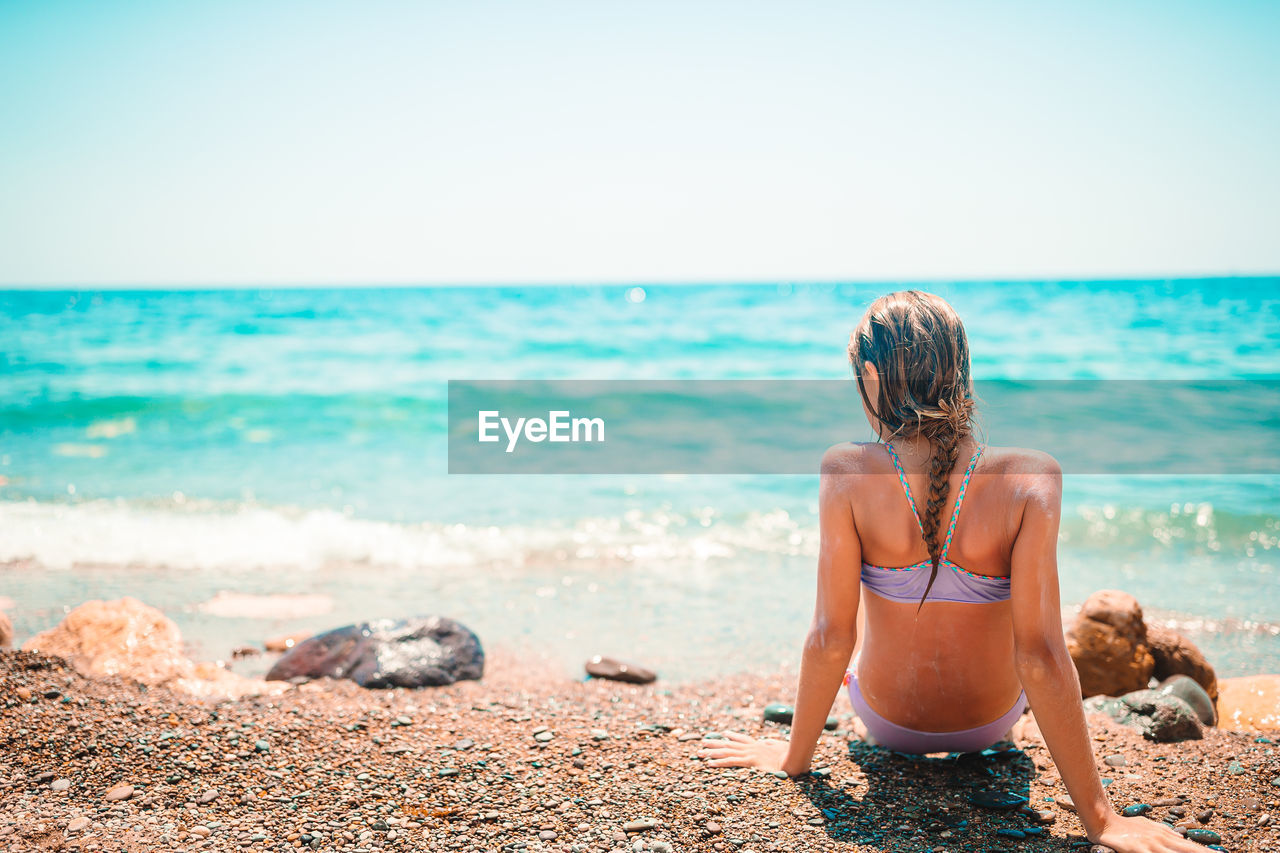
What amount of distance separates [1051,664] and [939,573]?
0.40 meters

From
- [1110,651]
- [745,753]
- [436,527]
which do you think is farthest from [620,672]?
[436,527]

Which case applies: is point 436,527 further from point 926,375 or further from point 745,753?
point 926,375

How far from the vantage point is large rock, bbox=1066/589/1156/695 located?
4027mm

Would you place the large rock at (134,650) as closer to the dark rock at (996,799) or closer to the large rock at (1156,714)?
the dark rock at (996,799)

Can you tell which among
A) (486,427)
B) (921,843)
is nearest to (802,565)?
(921,843)

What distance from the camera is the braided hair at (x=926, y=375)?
2.41 meters

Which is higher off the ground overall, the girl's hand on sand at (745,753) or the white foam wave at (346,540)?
the girl's hand on sand at (745,753)

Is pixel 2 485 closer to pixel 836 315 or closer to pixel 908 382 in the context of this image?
A: pixel 908 382

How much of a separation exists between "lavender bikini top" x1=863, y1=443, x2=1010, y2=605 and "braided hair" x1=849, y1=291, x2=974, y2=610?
2.0 inches

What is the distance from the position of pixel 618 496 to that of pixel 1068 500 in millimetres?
4419

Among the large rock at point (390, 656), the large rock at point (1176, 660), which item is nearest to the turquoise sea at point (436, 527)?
the large rock at point (390, 656)

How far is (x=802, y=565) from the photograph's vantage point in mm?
6418

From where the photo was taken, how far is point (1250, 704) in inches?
156

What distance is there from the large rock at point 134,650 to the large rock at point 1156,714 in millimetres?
3905
